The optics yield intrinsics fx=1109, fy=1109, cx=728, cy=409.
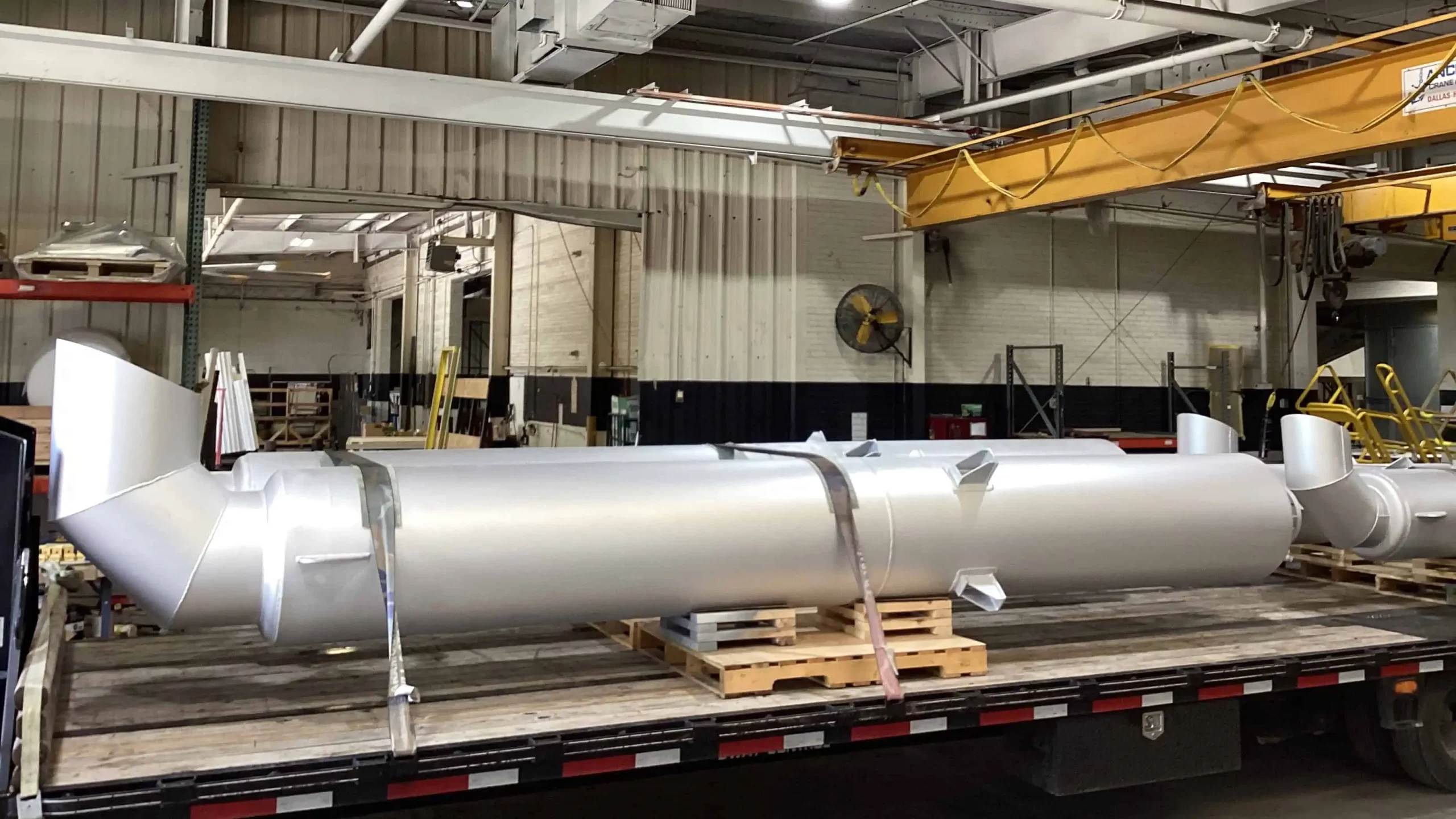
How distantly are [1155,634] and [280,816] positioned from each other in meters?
3.68

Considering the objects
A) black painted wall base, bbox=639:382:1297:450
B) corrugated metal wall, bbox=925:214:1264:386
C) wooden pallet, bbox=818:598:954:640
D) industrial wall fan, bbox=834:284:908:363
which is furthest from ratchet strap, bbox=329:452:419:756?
corrugated metal wall, bbox=925:214:1264:386

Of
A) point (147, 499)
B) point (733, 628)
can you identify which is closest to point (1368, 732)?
point (733, 628)

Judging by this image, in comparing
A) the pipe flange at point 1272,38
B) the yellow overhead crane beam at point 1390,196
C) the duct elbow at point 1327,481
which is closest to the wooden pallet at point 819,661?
the duct elbow at point 1327,481

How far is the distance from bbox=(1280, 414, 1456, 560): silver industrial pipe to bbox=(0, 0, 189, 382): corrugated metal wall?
782 centimetres

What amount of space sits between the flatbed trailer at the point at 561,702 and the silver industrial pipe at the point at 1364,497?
39cm

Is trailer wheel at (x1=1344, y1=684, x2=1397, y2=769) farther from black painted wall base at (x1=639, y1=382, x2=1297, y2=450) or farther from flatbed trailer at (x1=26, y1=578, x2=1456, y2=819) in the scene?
black painted wall base at (x1=639, y1=382, x2=1297, y2=450)

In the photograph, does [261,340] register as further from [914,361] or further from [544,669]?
[544,669]

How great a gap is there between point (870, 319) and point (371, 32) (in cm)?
529

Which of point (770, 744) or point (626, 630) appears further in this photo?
point (626, 630)

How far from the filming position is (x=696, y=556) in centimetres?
391

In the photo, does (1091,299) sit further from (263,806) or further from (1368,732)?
(263,806)

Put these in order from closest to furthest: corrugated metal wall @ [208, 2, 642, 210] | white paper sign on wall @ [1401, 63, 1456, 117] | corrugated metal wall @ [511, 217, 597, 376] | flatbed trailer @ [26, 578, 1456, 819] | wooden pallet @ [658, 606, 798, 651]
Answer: flatbed trailer @ [26, 578, 1456, 819]
wooden pallet @ [658, 606, 798, 651]
white paper sign on wall @ [1401, 63, 1456, 117]
corrugated metal wall @ [208, 2, 642, 210]
corrugated metal wall @ [511, 217, 597, 376]

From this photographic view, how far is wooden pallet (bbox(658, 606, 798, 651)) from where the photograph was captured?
4.01 m

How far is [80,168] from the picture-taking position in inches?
332
